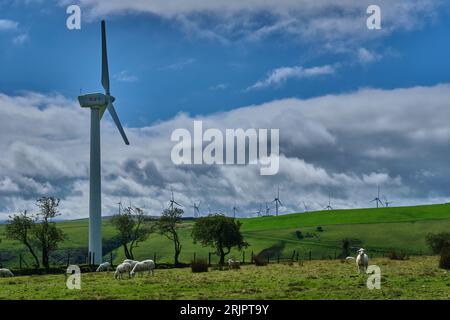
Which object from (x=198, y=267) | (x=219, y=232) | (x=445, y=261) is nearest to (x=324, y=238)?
(x=219, y=232)

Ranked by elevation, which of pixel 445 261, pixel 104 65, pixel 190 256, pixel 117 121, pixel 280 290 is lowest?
pixel 190 256

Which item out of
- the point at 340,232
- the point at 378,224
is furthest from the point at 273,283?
the point at 378,224

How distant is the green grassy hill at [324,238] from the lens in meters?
150

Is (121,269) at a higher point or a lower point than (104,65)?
lower

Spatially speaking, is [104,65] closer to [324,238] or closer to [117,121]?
[117,121]

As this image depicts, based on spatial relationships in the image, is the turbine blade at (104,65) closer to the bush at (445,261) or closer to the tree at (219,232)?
the tree at (219,232)

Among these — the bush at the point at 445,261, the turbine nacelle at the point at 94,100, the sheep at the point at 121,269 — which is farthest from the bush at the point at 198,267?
the turbine nacelle at the point at 94,100

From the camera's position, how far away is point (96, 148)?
95.6 meters

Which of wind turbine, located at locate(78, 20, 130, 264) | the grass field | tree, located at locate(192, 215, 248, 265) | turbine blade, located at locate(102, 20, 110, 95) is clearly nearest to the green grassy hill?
tree, located at locate(192, 215, 248, 265)

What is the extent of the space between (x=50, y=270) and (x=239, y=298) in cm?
4764

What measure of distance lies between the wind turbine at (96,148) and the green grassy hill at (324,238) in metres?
49.5

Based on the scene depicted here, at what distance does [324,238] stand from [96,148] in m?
81.2
